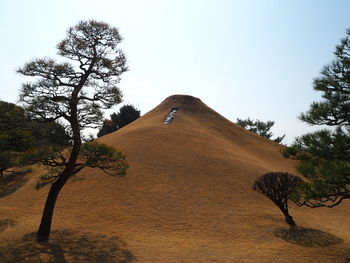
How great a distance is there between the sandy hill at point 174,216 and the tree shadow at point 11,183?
0.57 metres

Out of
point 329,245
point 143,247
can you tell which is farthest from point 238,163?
point 143,247

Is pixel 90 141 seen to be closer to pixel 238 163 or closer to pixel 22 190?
pixel 22 190

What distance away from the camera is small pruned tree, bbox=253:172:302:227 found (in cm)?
1405

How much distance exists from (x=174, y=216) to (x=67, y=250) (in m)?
5.81

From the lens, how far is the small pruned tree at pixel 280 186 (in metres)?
14.1

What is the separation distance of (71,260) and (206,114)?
3368cm

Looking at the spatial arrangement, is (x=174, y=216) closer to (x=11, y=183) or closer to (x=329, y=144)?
(x=329, y=144)

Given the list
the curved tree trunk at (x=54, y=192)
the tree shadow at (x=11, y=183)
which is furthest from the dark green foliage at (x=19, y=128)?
the tree shadow at (x=11, y=183)

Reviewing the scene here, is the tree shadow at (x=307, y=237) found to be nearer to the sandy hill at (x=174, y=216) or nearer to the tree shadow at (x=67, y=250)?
the sandy hill at (x=174, y=216)

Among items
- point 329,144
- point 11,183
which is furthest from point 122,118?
point 329,144

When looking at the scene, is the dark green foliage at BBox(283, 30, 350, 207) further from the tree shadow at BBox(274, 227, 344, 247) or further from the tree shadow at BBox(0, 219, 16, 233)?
the tree shadow at BBox(0, 219, 16, 233)

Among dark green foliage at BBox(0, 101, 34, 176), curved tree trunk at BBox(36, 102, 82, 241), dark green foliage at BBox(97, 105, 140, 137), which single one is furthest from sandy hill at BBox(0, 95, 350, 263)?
dark green foliage at BBox(97, 105, 140, 137)

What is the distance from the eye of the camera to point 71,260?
29.4ft

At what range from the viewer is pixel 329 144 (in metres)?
9.08
